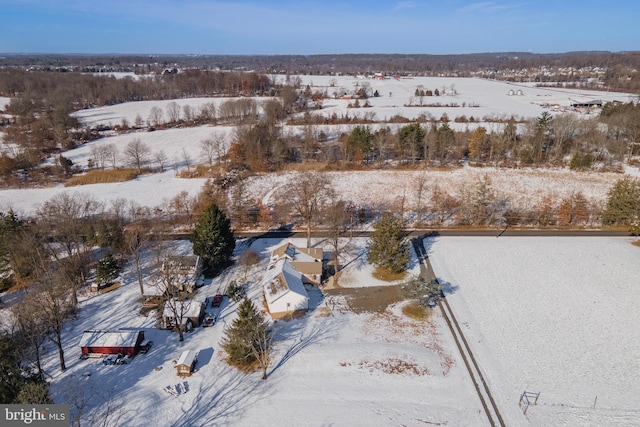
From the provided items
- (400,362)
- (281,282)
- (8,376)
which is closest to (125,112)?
(281,282)

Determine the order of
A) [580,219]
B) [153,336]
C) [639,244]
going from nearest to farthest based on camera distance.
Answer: [153,336] < [639,244] < [580,219]

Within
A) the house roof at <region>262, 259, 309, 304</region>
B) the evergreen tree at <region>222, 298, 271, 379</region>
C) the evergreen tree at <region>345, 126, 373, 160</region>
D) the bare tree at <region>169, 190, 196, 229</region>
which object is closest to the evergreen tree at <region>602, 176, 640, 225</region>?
the evergreen tree at <region>345, 126, 373, 160</region>

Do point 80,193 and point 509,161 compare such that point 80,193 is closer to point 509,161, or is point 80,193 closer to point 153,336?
point 153,336

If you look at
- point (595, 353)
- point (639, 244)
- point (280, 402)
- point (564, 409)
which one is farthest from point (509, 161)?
point (280, 402)

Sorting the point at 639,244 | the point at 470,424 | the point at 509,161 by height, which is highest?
the point at 509,161

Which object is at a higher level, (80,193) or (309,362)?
(80,193)

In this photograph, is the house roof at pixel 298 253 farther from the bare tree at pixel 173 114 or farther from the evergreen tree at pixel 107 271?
the bare tree at pixel 173 114

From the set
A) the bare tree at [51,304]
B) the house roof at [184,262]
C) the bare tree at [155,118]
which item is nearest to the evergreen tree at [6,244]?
the bare tree at [51,304]
